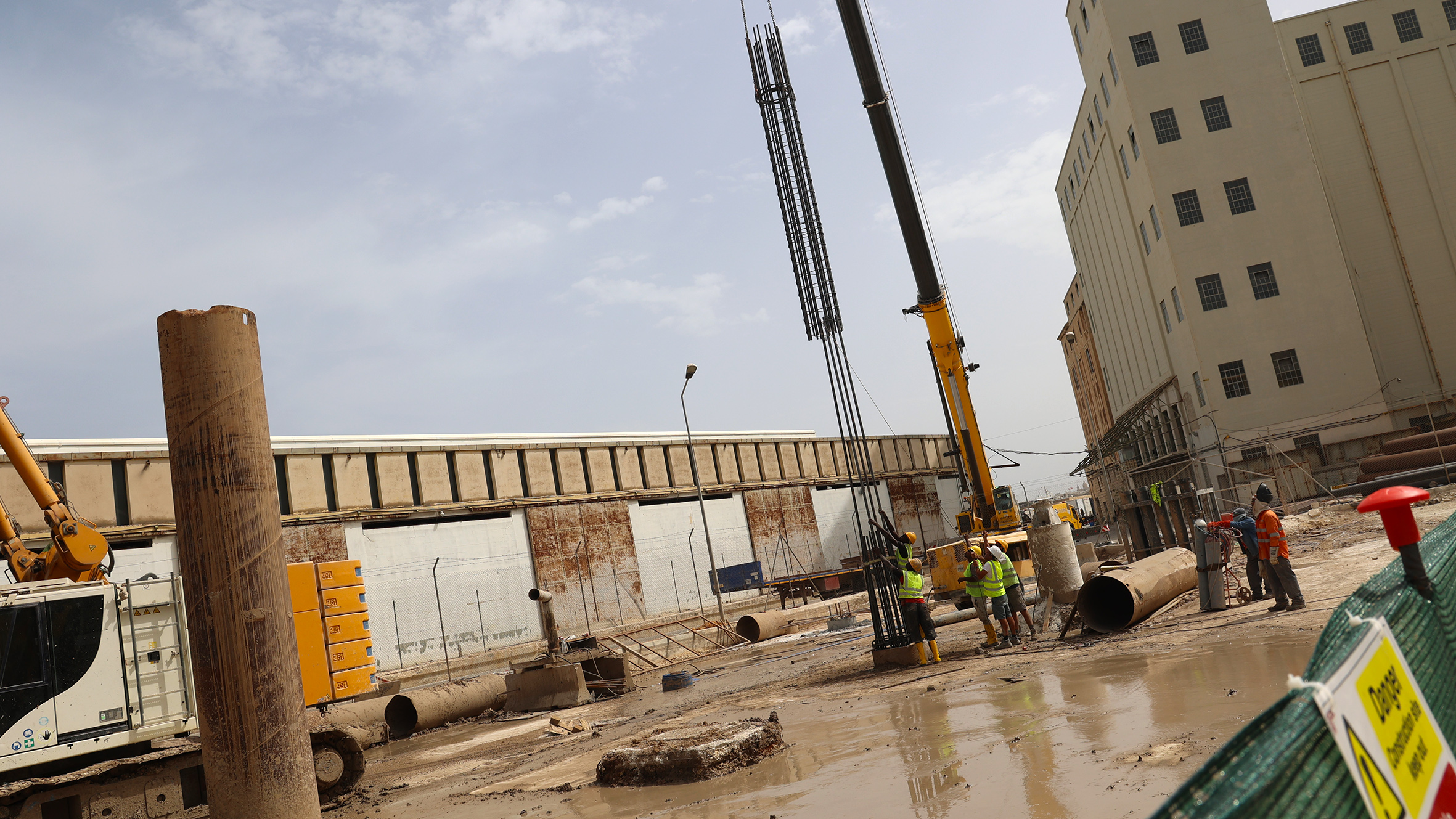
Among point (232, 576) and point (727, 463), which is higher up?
point (727, 463)

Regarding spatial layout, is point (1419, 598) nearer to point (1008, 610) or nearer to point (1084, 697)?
point (1084, 697)

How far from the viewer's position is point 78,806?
30.7ft

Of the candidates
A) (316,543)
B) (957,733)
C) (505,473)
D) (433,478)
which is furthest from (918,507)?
(957,733)

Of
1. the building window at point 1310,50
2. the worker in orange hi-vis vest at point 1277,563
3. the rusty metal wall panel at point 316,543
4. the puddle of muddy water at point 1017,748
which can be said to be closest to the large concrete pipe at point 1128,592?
the worker in orange hi-vis vest at point 1277,563

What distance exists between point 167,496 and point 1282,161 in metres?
40.0

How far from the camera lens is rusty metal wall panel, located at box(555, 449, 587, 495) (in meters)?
39.5

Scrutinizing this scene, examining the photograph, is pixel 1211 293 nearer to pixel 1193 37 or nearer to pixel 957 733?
pixel 1193 37

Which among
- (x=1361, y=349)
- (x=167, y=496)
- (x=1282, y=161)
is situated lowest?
(x=1361, y=349)

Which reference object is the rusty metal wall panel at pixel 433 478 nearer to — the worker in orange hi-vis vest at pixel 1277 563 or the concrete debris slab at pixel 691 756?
the concrete debris slab at pixel 691 756

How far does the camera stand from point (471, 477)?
36.2m

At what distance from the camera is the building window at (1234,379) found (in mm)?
33938

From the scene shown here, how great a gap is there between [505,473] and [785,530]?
16558 millimetres

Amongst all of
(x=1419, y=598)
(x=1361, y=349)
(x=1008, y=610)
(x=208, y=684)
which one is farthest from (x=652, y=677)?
(x=1361, y=349)

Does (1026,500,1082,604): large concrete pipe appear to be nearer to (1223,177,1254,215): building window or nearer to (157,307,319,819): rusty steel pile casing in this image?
(157,307,319,819): rusty steel pile casing
